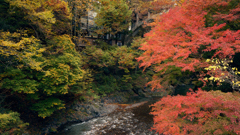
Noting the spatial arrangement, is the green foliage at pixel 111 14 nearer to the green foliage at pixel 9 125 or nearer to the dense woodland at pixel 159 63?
the dense woodland at pixel 159 63

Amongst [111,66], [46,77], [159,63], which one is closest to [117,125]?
[159,63]

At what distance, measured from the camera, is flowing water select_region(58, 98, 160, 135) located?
9.30 meters

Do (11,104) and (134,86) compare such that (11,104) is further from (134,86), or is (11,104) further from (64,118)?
(134,86)

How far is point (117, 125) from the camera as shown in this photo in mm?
10328

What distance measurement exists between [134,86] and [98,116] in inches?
413

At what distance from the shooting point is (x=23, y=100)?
9102mm

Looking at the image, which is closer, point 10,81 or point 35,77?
point 10,81

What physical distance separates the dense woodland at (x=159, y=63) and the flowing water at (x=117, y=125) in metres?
1.61

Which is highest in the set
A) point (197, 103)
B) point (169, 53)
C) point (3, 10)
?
point (3, 10)

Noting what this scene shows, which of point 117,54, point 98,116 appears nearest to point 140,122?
point 98,116

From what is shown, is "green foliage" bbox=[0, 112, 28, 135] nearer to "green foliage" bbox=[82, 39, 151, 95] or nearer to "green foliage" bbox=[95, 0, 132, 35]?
"green foliage" bbox=[82, 39, 151, 95]

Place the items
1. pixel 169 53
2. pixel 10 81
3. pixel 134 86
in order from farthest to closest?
pixel 134 86 < pixel 10 81 < pixel 169 53

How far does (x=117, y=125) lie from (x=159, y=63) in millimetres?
5895

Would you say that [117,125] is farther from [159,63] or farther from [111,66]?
[111,66]
